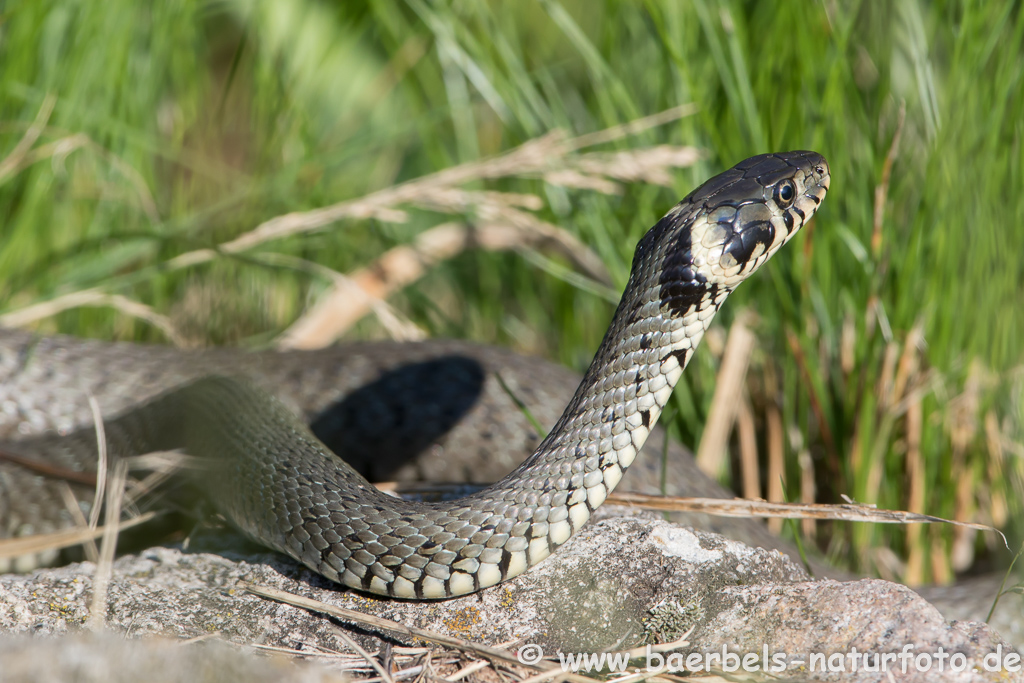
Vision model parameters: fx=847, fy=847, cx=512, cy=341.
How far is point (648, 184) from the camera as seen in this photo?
414 cm

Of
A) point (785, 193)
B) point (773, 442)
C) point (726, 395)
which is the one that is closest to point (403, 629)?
point (785, 193)

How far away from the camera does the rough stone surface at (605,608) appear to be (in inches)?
80.0

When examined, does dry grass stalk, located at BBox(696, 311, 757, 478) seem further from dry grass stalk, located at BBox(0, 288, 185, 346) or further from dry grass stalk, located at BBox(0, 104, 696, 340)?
dry grass stalk, located at BBox(0, 288, 185, 346)

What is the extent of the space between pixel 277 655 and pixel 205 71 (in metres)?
4.68

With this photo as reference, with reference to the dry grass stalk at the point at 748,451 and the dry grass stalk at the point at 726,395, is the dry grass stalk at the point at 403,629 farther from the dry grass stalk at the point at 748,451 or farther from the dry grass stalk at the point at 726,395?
the dry grass stalk at the point at 748,451

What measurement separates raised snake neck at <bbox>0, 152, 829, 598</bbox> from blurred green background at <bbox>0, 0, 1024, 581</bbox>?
2.19 ft

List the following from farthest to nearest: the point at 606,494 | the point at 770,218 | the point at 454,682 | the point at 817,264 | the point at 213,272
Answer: the point at 213,272 < the point at 817,264 < the point at 770,218 < the point at 606,494 < the point at 454,682

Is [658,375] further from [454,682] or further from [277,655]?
[277,655]

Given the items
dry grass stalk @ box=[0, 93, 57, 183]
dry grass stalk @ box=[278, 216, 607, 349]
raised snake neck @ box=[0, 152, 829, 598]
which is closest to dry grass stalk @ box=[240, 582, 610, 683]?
raised snake neck @ box=[0, 152, 829, 598]

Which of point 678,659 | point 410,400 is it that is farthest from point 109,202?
point 678,659

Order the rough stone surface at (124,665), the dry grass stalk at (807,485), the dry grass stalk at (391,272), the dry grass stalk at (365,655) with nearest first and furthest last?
1. the rough stone surface at (124,665)
2. the dry grass stalk at (365,655)
3. the dry grass stalk at (807,485)
4. the dry grass stalk at (391,272)

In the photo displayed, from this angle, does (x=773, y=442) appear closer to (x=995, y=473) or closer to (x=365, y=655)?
(x=995, y=473)

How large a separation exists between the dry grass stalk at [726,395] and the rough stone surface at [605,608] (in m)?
1.28

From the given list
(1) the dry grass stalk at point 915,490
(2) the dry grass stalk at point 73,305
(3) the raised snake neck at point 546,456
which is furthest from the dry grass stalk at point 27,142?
(1) the dry grass stalk at point 915,490
